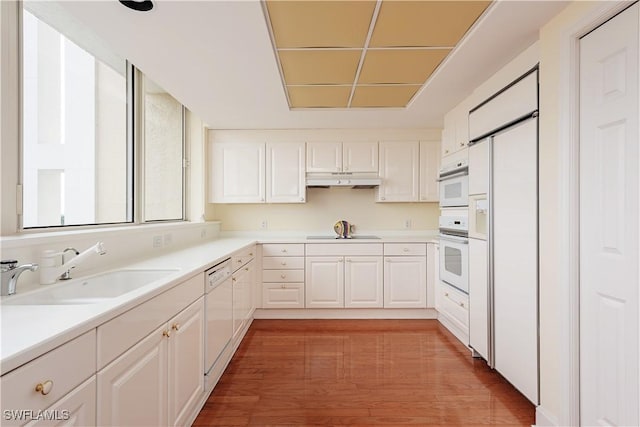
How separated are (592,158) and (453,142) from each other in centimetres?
158

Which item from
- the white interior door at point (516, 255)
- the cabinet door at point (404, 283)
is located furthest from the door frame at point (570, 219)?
the cabinet door at point (404, 283)

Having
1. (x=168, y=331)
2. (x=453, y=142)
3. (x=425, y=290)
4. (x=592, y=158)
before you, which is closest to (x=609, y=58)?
(x=592, y=158)

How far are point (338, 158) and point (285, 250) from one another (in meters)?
1.32

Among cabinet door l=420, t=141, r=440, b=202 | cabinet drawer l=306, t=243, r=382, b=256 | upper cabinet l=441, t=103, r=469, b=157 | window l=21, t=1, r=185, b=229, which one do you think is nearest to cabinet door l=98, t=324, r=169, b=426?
window l=21, t=1, r=185, b=229

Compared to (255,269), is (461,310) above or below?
below

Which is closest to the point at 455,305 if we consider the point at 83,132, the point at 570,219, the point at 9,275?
the point at 570,219

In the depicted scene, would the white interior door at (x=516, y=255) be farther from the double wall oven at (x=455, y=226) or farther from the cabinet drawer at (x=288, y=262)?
the cabinet drawer at (x=288, y=262)

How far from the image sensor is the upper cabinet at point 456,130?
8.90 ft

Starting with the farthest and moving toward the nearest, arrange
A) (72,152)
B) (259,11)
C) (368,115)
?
(368,115) < (72,152) < (259,11)

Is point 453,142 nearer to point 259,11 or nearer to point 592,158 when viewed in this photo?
point 592,158

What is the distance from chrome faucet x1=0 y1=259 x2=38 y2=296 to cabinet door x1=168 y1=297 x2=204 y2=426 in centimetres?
61

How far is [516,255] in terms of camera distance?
197cm

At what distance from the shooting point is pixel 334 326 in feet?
11.0

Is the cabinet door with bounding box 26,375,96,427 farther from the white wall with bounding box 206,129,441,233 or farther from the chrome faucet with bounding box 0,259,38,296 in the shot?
the white wall with bounding box 206,129,441,233
